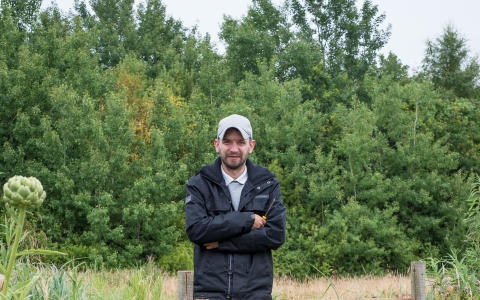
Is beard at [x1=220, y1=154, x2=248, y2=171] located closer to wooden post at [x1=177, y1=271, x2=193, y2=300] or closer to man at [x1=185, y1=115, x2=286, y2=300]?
man at [x1=185, y1=115, x2=286, y2=300]

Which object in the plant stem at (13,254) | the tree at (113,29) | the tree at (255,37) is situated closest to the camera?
the plant stem at (13,254)

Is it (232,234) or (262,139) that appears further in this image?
(262,139)

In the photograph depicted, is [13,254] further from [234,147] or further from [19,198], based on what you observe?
[234,147]

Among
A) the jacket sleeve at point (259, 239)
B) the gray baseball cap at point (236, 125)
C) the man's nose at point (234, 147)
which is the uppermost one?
the gray baseball cap at point (236, 125)

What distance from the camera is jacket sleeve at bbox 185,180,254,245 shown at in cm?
294

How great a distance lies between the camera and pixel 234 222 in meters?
2.95

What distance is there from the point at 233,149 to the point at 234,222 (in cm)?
35

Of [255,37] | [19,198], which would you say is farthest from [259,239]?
[255,37]

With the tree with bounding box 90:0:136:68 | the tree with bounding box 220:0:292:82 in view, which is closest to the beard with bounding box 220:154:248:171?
the tree with bounding box 220:0:292:82

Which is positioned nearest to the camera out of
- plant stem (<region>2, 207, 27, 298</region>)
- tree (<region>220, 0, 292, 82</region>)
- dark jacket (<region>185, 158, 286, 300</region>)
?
plant stem (<region>2, 207, 27, 298</region>)

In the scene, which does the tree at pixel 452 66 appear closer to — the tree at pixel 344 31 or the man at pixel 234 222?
the tree at pixel 344 31

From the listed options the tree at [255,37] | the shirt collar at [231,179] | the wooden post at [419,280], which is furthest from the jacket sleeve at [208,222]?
the tree at [255,37]

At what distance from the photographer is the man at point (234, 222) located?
2.88m

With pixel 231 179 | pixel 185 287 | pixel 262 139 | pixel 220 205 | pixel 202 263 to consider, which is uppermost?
pixel 262 139
